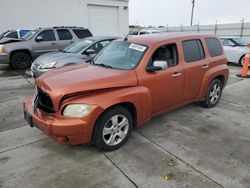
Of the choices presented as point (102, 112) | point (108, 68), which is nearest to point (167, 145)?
point (102, 112)

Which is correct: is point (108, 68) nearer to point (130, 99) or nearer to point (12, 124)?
point (130, 99)

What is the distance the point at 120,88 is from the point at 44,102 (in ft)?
3.75

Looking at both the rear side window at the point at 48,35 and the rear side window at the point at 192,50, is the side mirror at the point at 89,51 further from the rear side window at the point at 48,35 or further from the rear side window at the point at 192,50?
the rear side window at the point at 48,35

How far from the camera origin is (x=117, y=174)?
2891mm

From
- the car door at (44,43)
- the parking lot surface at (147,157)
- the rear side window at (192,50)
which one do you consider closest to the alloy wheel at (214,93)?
the parking lot surface at (147,157)

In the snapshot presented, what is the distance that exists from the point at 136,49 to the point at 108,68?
60 centimetres

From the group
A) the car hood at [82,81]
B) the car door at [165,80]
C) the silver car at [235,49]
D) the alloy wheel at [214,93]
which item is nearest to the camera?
the car hood at [82,81]

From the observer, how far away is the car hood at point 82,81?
118 inches

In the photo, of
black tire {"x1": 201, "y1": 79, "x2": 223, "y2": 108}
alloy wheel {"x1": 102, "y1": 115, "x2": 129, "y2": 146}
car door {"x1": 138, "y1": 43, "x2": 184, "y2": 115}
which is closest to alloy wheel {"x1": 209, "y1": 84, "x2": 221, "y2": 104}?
black tire {"x1": 201, "y1": 79, "x2": 223, "y2": 108}

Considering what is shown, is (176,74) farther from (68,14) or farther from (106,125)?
(68,14)

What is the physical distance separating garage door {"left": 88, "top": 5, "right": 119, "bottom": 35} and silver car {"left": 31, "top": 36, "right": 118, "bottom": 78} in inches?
421

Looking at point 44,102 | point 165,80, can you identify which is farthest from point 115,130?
point 165,80

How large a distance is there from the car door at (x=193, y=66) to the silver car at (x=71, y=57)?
133 inches

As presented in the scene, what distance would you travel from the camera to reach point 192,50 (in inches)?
178
